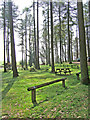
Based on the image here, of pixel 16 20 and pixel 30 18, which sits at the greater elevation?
pixel 30 18

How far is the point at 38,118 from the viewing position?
3.83 m

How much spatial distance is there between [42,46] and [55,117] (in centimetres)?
2687

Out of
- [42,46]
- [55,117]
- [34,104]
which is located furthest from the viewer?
[42,46]

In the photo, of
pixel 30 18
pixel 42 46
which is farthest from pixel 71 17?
pixel 42 46

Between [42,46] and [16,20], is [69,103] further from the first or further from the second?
[42,46]

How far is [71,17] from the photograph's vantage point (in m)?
19.3

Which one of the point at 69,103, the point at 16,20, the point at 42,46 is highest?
the point at 16,20

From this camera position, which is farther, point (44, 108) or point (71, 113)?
point (44, 108)

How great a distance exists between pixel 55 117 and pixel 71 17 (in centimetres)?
1867

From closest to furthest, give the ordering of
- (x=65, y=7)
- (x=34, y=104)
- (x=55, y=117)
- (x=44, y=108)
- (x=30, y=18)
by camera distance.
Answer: (x=55, y=117), (x=44, y=108), (x=34, y=104), (x=65, y=7), (x=30, y=18)

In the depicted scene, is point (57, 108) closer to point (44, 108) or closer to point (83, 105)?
point (44, 108)

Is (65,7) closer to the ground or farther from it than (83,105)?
farther from it

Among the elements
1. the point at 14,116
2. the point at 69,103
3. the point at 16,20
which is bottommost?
the point at 14,116

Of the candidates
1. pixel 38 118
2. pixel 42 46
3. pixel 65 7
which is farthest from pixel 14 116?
pixel 42 46
